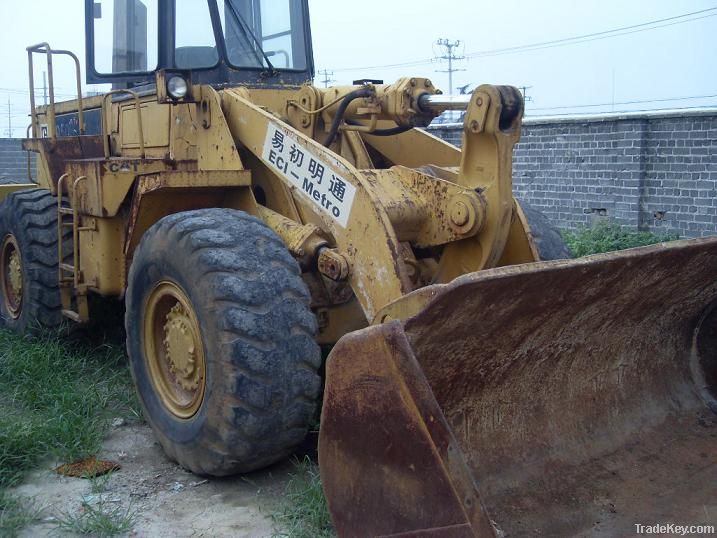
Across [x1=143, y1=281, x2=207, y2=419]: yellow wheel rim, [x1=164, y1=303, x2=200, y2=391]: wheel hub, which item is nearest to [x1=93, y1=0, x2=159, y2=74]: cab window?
[x1=143, y1=281, x2=207, y2=419]: yellow wheel rim

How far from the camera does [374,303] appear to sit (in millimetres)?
3842

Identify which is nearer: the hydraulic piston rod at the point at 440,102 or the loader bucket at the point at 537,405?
the loader bucket at the point at 537,405

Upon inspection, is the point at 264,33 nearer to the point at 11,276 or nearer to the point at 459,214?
the point at 459,214

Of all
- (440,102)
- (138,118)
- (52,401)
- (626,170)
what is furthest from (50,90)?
(626,170)

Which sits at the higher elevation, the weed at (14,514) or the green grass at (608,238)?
the green grass at (608,238)

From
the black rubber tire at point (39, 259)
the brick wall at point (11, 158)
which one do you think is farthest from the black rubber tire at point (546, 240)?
the brick wall at point (11, 158)

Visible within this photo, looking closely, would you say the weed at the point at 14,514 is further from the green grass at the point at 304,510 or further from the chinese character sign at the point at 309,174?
the chinese character sign at the point at 309,174

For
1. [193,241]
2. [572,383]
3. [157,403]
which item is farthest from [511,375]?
[157,403]

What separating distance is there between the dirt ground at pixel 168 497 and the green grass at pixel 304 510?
7 centimetres

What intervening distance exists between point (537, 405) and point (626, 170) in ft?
31.4

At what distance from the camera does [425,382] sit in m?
2.59

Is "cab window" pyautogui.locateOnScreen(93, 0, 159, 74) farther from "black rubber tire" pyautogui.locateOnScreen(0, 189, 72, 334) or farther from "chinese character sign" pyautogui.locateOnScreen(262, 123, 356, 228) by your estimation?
"chinese character sign" pyautogui.locateOnScreen(262, 123, 356, 228)

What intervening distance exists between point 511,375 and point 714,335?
1.31m

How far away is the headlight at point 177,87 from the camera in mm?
4719
